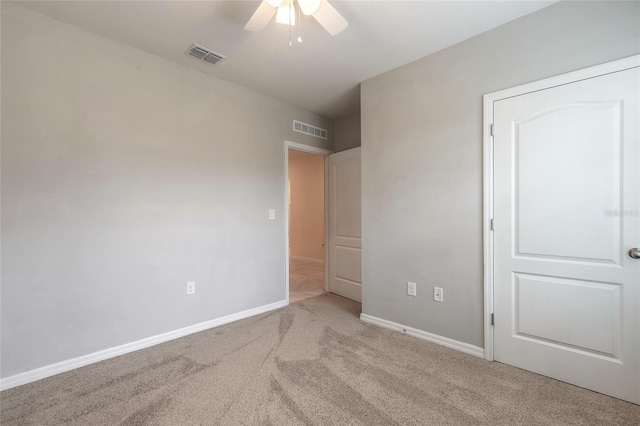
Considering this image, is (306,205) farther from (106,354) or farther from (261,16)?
(261,16)

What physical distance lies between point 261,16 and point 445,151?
1804 mm

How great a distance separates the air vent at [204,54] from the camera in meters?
2.44

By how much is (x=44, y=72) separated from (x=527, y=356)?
4.21m

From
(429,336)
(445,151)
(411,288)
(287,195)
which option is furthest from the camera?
(287,195)

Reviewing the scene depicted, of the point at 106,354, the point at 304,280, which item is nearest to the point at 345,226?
the point at 304,280

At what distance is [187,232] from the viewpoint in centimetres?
276

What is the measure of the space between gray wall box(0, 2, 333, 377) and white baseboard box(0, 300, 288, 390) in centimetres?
5

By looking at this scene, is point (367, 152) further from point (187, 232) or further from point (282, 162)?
point (187, 232)

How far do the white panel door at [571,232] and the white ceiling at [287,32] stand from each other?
763mm

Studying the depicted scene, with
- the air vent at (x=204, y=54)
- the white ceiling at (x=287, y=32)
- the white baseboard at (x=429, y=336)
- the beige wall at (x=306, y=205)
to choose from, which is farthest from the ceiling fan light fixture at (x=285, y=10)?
the beige wall at (x=306, y=205)

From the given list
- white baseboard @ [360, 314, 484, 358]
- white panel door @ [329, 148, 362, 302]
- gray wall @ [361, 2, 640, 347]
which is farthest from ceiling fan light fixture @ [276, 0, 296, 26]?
white baseboard @ [360, 314, 484, 358]

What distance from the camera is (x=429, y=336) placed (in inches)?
101

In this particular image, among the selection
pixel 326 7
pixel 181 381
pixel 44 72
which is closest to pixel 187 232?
pixel 181 381

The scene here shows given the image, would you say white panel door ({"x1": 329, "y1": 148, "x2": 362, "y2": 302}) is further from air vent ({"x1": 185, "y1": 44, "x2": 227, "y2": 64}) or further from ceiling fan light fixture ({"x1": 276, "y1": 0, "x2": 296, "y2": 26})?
ceiling fan light fixture ({"x1": 276, "y1": 0, "x2": 296, "y2": 26})
